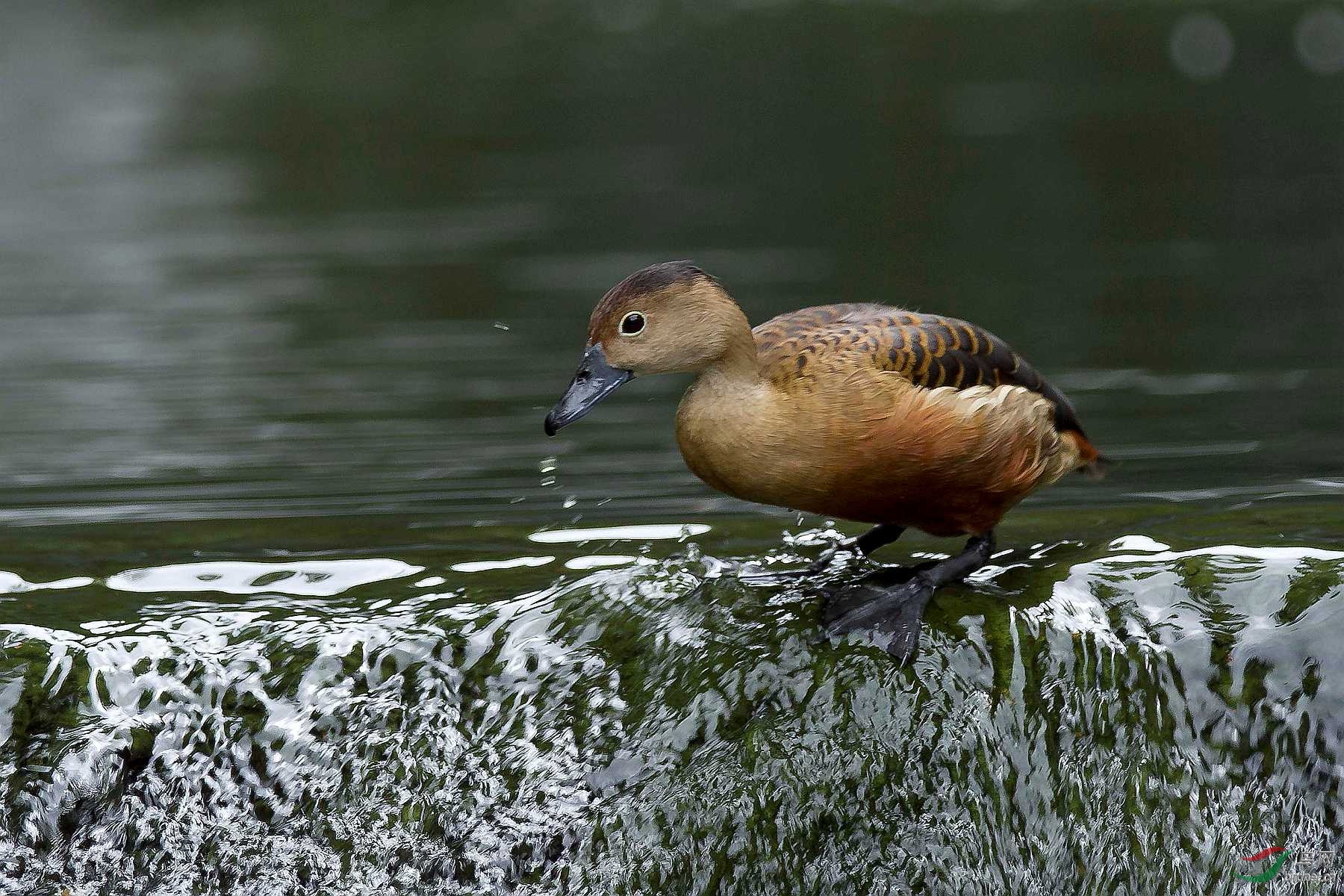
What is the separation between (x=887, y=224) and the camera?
14.1 metres

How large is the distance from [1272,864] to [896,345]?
1.92 meters

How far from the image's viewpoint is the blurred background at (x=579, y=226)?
7594mm

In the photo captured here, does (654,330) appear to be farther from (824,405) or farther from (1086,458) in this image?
(1086,458)

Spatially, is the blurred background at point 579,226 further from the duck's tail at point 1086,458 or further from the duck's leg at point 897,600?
the duck's leg at point 897,600

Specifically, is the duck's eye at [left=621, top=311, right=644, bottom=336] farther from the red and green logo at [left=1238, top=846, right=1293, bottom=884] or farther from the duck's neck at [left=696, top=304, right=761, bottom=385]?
the red and green logo at [left=1238, top=846, right=1293, bottom=884]

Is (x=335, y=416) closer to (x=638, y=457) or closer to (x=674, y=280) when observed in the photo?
(x=638, y=457)

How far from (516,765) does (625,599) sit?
68 cm

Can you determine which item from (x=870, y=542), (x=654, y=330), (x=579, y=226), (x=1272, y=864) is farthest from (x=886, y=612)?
(x=579, y=226)

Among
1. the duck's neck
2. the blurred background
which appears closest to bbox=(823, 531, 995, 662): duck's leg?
the duck's neck

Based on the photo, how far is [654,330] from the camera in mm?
4812

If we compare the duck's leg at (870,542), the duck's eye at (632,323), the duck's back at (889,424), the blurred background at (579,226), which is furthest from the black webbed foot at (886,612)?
A: the blurred background at (579,226)

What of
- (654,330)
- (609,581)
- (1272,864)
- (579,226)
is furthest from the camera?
(579,226)

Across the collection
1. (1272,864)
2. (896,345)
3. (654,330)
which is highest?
(654,330)

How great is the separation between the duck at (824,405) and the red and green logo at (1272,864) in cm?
117
